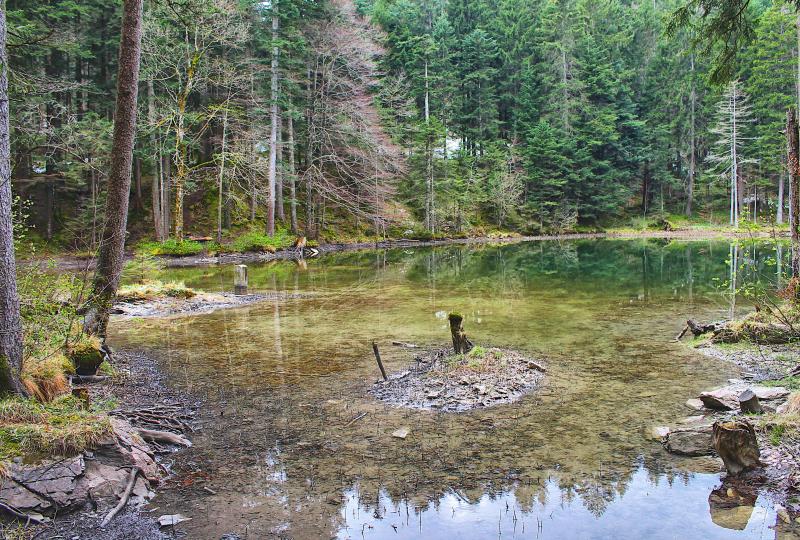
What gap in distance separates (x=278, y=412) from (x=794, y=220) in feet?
29.2

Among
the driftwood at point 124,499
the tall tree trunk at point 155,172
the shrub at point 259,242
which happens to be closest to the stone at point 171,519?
the driftwood at point 124,499

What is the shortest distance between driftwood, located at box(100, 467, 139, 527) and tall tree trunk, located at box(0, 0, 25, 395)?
5.27 feet

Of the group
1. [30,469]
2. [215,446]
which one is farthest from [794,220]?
[30,469]

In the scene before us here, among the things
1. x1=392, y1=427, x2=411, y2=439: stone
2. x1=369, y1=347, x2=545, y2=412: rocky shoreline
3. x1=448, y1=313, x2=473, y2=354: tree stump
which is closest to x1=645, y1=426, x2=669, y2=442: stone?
x1=369, y1=347, x2=545, y2=412: rocky shoreline

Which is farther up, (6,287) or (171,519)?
(6,287)

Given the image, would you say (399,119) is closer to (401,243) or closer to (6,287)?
(401,243)

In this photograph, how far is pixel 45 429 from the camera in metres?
4.76

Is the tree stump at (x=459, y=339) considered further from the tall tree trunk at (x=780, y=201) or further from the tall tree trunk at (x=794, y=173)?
the tall tree trunk at (x=780, y=201)

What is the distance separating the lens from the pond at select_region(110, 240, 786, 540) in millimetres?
4438

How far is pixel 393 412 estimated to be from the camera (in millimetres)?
6824

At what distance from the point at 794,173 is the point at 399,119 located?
3663 cm

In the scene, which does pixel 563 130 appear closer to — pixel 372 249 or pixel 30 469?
pixel 372 249

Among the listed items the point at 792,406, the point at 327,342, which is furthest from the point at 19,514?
the point at 792,406

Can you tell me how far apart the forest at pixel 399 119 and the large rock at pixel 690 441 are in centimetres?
1784
